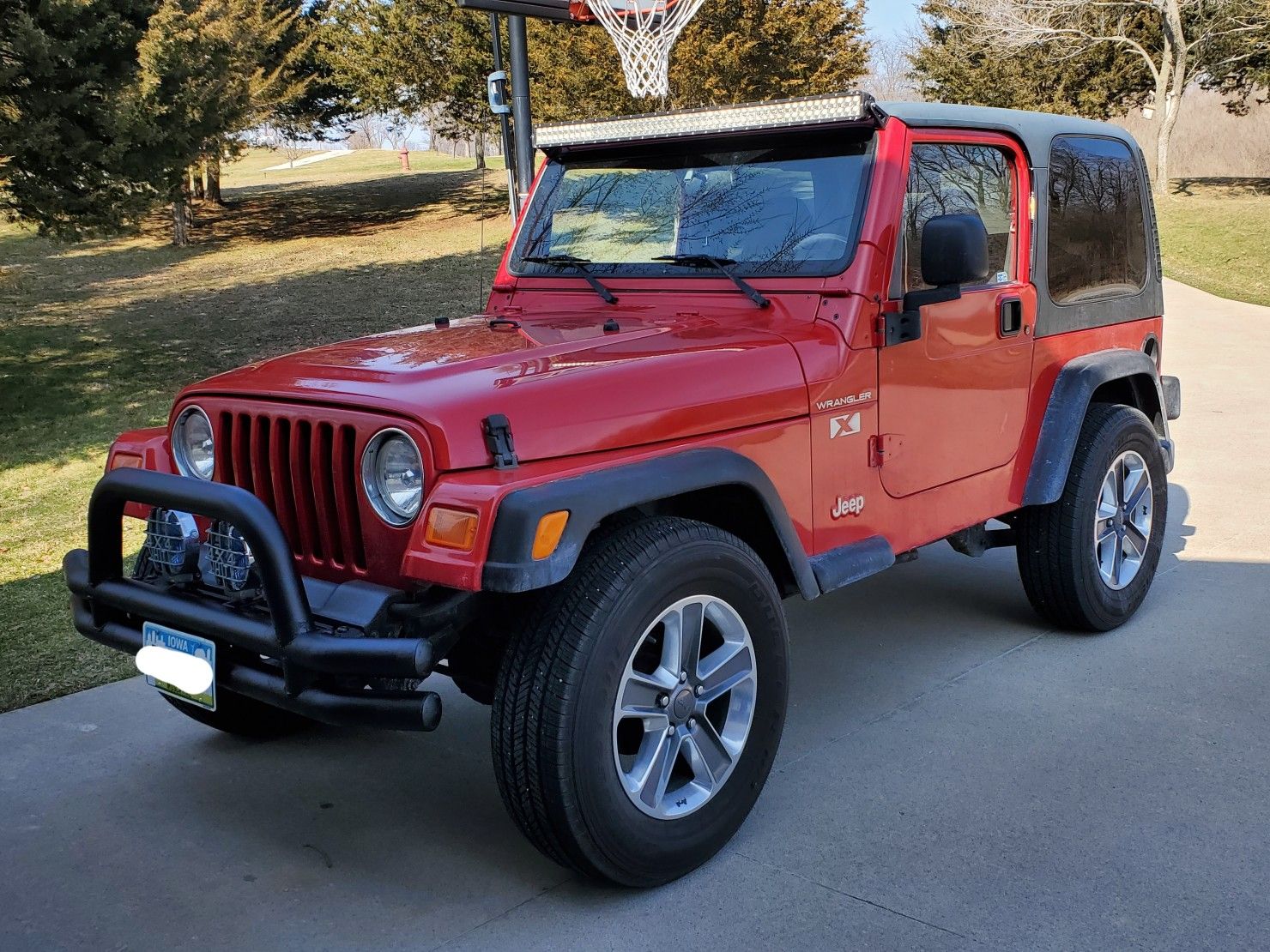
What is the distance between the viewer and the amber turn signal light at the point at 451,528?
8.89 feet

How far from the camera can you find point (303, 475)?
3.09 m

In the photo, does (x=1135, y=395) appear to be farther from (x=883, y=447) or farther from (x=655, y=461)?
(x=655, y=461)

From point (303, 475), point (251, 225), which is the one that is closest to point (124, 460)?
point (303, 475)

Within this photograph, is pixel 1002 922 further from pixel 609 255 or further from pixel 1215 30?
pixel 1215 30

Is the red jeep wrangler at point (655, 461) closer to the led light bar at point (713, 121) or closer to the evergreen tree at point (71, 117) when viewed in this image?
the led light bar at point (713, 121)

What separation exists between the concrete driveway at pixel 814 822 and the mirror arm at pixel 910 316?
130 cm

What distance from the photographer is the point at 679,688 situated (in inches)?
124

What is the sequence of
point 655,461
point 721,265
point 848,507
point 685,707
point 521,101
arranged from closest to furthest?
1. point 655,461
2. point 685,707
3. point 848,507
4. point 721,265
5. point 521,101

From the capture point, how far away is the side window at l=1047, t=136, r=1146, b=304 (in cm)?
454

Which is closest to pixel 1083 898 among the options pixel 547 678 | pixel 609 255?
pixel 547 678

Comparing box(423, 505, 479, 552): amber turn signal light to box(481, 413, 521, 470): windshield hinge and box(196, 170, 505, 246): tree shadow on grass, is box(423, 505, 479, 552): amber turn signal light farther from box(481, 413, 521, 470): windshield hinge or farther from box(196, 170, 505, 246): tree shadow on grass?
box(196, 170, 505, 246): tree shadow on grass

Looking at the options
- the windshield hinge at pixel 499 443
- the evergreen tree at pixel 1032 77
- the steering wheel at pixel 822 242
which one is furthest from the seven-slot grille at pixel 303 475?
the evergreen tree at pixel 1032 77

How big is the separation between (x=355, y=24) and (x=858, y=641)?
25023 mm

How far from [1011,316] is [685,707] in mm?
1961
